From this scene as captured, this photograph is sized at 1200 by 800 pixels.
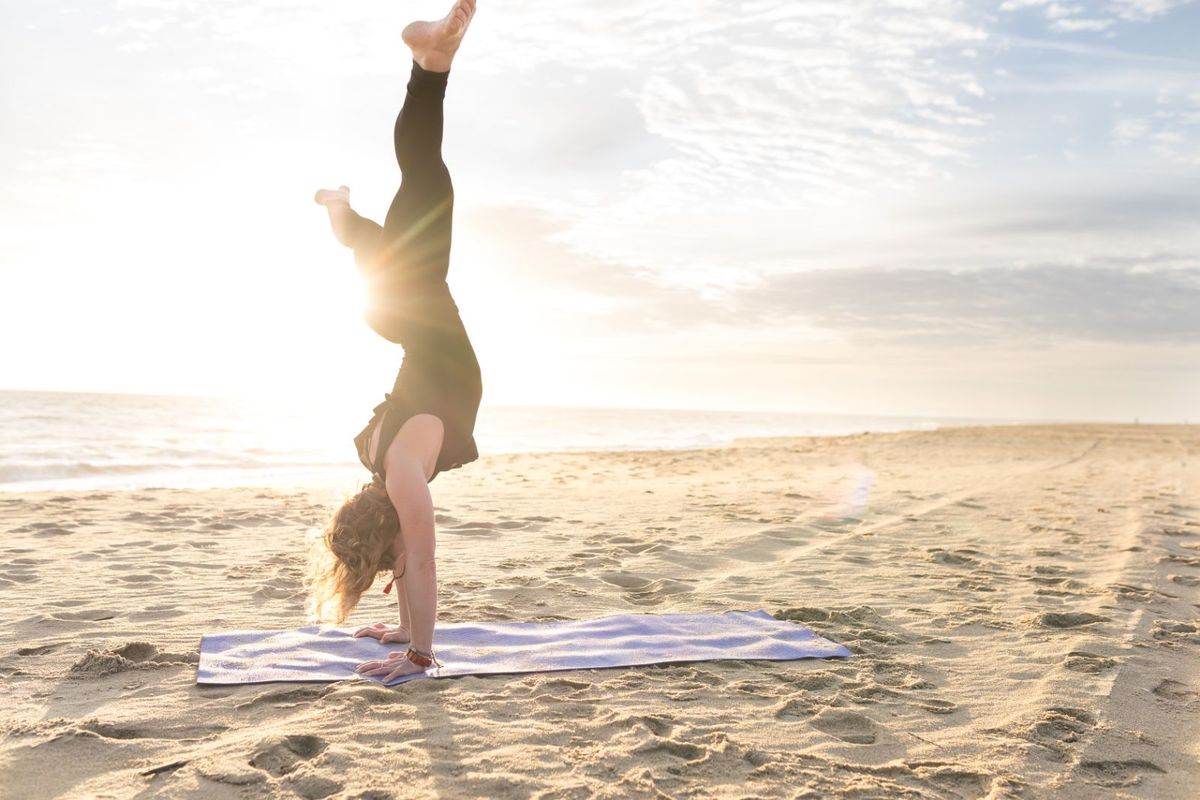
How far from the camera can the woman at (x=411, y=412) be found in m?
3.26

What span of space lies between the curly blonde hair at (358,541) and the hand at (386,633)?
0.32 metres

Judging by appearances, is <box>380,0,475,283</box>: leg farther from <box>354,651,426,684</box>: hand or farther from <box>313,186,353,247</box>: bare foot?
<box>354,651,426,684</box>: hand

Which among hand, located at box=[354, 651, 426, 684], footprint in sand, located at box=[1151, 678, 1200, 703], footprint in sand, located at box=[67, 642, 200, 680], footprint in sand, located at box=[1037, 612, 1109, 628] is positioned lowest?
footprint in sand, located at box=[67, 642, 200, 680]

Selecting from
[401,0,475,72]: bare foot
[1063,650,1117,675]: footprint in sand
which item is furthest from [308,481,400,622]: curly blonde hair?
[1063,650,1117,675]: footprint in sand

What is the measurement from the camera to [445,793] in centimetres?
228

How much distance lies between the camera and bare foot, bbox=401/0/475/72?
2.85 metres

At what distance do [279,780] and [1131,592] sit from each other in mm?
4905

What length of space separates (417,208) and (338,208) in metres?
0.71

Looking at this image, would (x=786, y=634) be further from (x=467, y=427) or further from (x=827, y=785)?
(x=467, y=427)

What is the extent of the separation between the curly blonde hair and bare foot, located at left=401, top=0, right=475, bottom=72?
5.56 feet

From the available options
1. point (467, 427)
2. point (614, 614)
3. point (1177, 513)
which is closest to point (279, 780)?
point (467, 427)

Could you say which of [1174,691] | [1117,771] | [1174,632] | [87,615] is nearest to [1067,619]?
[1174,632]

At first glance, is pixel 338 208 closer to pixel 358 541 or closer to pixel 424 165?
pixel 424 165

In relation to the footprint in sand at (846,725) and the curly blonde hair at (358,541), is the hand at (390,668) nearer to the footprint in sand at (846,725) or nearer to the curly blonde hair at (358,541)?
the curly blonde hair at (358,541)
